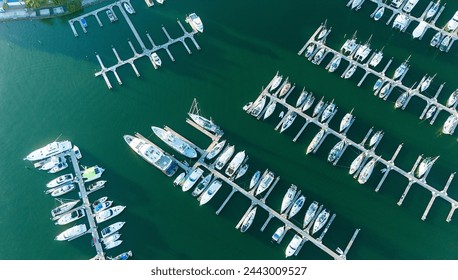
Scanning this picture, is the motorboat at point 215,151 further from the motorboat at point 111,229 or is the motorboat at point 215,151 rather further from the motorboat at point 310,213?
the motorboat at point 111,229

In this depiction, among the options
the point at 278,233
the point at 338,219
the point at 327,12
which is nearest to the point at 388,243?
the point at 338,219

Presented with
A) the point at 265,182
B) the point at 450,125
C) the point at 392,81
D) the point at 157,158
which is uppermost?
the point at 392,81

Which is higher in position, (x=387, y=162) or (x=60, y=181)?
(x=387, y=162)

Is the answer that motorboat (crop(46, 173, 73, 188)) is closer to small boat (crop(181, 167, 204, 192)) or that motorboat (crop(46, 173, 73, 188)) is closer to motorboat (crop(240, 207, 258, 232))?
small boat (crop(181, 167, 204, 192))

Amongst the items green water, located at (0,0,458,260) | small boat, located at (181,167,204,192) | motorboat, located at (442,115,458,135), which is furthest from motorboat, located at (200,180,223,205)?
motorboat, located at (442,115,458,135)

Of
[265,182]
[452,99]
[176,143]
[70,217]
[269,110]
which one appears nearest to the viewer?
[70,217]

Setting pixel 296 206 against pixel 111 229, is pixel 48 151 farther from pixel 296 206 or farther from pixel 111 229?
pixel 296 206

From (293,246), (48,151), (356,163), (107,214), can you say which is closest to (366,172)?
(356,163)
